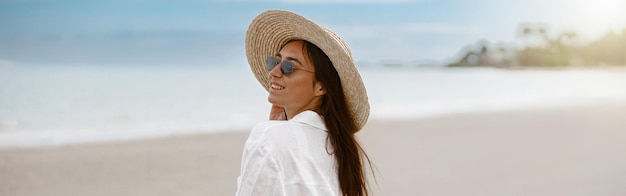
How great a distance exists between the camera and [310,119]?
1.73m

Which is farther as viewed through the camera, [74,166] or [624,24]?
[624,24]

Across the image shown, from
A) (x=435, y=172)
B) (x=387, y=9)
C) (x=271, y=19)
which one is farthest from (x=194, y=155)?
(x=387, y=9)

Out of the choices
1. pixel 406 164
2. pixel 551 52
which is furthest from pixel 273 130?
pixel 551 52

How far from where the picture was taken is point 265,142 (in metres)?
1.57

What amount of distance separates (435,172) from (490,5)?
4730cm

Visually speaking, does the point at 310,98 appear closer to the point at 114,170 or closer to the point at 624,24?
the point at 114,170

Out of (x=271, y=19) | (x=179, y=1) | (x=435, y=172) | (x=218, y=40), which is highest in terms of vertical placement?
(x=179, y=1)

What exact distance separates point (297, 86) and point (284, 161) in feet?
0.94

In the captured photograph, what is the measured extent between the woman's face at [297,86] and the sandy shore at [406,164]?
358 centimetres

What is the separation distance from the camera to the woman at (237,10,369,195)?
5.20ft

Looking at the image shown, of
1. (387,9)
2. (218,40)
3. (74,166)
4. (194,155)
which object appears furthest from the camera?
(387,9)

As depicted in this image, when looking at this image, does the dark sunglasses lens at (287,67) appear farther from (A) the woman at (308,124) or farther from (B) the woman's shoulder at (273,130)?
(B) the woman's shoulder at (273,130)

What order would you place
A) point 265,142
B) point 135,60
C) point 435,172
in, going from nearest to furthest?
point 265,142, point 435,172, point 135,60

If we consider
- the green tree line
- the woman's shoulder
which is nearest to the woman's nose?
the woman's shoulder
